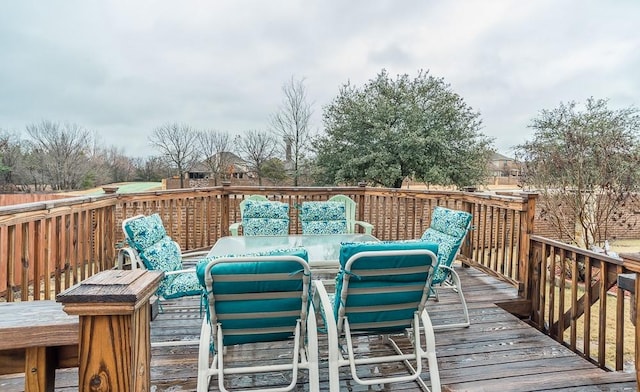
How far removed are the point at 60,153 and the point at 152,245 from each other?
1665 centimetres

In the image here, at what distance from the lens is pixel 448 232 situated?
3.40 meters

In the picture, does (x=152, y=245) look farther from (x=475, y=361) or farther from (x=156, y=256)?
(x=475, y=361)

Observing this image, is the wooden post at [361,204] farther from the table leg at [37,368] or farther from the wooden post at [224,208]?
the table leg at [37,368]

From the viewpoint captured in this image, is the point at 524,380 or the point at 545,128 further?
the point at 545,128

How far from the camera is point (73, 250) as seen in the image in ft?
11.6

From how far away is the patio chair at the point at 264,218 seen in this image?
4582mm

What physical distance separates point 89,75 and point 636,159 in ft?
50.9

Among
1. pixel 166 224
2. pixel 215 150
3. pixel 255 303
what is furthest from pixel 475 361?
pixel 215 150

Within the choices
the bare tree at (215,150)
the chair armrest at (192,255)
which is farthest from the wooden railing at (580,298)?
the bare tree at (215,150)

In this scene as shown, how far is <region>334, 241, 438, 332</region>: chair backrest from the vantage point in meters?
2.02

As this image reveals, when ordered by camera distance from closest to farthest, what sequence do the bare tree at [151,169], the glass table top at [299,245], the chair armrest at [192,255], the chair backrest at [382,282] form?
the chair backrest at [382,282] → the glass table top at [299,245] → the chair armrest at [192,255] → the bare tree at [151,169]

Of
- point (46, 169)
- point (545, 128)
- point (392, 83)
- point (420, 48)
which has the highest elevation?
point (420, 48)

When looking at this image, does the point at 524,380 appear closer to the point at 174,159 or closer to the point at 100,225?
the point at 100,225

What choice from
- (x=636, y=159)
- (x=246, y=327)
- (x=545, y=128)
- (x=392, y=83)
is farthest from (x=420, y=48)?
(x=246, y=327)
